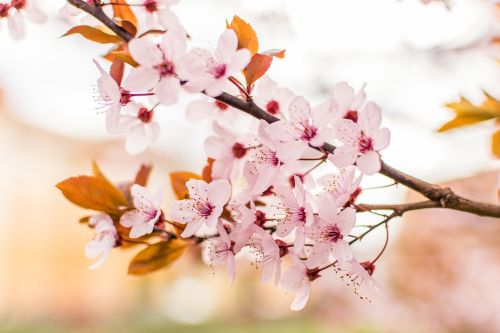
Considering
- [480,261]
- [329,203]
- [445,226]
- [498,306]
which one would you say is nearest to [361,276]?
[329,203]

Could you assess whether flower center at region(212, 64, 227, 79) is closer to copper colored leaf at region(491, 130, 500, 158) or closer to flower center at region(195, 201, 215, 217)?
flower center at region(195, 201, 215, 217)

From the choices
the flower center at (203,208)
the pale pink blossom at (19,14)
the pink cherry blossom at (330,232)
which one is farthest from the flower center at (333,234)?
the pale pink blossom at (19,14)

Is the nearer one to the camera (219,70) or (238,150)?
(219,70)

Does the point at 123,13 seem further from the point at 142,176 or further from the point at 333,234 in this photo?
the point at 333,234

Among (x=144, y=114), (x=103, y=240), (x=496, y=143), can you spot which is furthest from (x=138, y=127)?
(x=496, y=143)

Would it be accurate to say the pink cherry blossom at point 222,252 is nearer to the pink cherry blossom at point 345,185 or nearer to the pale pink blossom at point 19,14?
the pink cherry blossom at point 345,185

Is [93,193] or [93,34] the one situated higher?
[93,34]

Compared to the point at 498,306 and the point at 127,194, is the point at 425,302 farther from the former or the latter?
the point at 127,194
